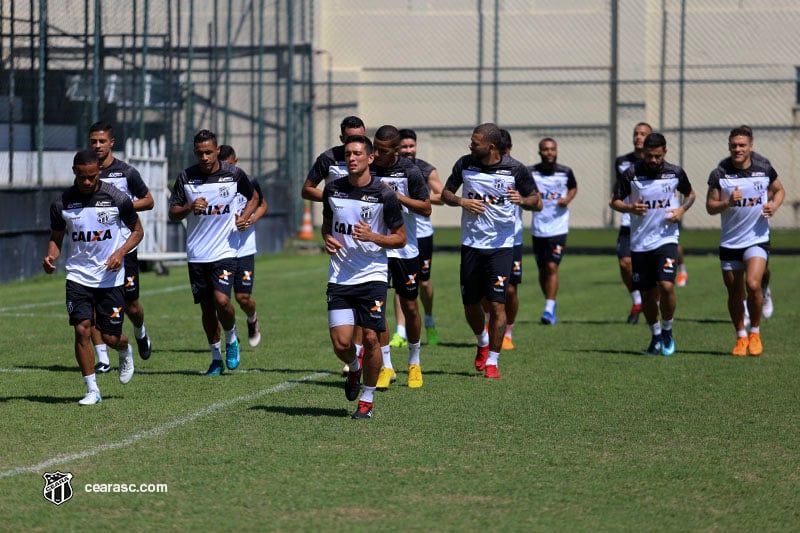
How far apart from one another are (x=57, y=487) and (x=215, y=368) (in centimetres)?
458

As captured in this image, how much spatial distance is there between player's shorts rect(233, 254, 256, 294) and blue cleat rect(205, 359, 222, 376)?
4.62 ft

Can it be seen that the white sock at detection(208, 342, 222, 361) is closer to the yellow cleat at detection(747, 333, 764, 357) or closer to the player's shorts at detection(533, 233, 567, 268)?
the yellow cleat at detection(747, 333, 764, 357)

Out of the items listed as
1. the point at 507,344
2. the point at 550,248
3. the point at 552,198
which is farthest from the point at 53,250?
the point at 552,198

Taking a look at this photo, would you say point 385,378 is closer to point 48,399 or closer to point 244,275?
point 48,399

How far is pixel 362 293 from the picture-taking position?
9234mm

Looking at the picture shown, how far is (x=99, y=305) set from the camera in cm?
994

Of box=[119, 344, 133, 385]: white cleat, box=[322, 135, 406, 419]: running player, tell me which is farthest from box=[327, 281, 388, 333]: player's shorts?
box=[119, 344, 133, 385]: white cleat

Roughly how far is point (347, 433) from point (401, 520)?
2.27 m

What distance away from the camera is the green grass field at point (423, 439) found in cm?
646

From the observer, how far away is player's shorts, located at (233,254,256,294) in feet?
41.8

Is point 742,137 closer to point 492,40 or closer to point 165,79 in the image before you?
point 165,79

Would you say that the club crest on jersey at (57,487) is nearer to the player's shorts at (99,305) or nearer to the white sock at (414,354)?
the player's shorts at (99,305)

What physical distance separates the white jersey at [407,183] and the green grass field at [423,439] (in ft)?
3.70

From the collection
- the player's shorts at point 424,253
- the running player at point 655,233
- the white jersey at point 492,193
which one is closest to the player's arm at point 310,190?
the white jersey at point 492,193
